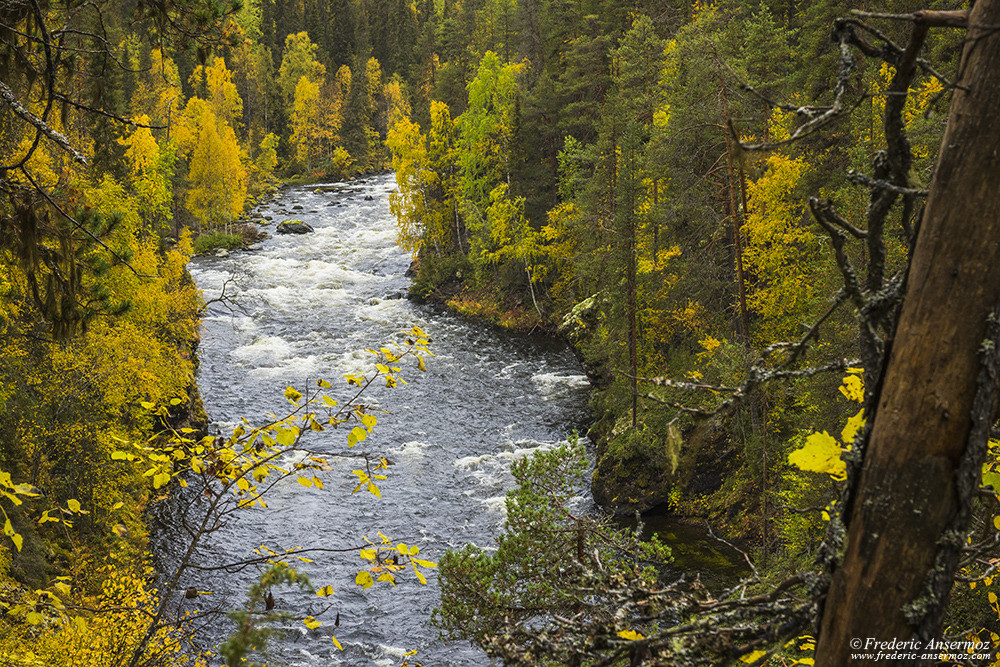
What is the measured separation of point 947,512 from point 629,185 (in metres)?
17.3

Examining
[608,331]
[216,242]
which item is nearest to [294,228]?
[216,242]

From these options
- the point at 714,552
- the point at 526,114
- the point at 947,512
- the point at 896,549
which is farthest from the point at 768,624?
the point at 526,114

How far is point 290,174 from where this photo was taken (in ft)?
227

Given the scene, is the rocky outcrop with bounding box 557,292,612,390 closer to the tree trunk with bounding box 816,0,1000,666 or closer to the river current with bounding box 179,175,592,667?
the river current with bounding box 179,175,592,667

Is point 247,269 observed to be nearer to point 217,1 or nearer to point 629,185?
point 629,185

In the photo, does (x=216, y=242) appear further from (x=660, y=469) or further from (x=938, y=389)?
(x=938, y=389)

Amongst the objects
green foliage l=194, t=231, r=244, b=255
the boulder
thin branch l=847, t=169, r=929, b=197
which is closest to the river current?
green foliage l=194, t=231, r=244, b=255

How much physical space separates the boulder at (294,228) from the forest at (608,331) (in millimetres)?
1819

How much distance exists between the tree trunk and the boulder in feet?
153

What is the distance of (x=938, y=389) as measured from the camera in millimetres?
1773

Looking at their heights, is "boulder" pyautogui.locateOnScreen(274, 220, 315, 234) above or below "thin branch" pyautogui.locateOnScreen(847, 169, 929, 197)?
below

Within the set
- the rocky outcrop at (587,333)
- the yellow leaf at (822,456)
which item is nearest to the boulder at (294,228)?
the rocky outcrop at (587,333)

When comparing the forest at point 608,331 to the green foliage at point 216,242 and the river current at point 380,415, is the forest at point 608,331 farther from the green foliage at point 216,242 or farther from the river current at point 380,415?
the river current at point 380,415

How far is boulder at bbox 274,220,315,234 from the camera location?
1811 inches
